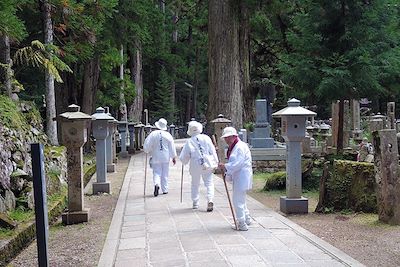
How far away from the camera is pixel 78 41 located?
643 inches

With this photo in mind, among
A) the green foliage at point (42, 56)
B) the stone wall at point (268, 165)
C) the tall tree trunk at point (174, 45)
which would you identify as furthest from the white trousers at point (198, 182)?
the tall tree trunk at point (174, 45)

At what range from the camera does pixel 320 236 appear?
7184 millimetres

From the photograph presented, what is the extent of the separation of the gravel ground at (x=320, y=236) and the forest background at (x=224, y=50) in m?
3.67

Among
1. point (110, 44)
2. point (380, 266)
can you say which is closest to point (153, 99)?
point (110, 44)

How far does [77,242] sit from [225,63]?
1176 centimetres

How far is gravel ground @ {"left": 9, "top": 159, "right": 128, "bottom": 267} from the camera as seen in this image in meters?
6.24

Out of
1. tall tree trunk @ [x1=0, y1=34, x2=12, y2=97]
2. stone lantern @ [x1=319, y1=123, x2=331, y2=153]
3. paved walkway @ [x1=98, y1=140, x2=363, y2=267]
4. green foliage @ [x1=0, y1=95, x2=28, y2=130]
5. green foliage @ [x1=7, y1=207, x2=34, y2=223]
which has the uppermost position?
tall tree trunk @ [x1=0, y1=34, x2=12, y2=97]

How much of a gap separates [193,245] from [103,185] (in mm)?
5760

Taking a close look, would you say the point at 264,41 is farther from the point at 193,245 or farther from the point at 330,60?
the point at 193,245

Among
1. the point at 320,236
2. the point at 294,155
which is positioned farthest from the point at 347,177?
the point at 320,236

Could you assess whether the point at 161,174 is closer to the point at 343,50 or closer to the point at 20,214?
the point at 20,214

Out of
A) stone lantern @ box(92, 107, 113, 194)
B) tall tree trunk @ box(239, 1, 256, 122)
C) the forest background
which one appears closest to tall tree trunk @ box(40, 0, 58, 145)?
the forest background

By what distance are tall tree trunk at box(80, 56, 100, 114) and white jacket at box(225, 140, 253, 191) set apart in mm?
14846

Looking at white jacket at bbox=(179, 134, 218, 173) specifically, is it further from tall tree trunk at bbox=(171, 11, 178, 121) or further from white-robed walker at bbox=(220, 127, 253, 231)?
tall tree trunk at bbox=(171, 11, 178, 121)
